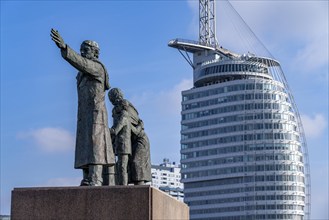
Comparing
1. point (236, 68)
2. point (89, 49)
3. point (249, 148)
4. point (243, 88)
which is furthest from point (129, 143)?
point (236, 68)

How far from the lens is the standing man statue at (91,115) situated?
1420cm

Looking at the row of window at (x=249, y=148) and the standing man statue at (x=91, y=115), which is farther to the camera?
the row of window at (x=249, y=148)

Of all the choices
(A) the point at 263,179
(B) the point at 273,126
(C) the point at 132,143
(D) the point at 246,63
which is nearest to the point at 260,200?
(A) the point at 263,179

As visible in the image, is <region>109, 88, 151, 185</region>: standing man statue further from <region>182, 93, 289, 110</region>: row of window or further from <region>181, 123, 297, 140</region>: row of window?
<region>182, 93, 289, 110</region>: row of window

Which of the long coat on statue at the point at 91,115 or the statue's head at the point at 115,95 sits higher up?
the statue's head at the point at 115,95

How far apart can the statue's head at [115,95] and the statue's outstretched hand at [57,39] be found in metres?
3.23

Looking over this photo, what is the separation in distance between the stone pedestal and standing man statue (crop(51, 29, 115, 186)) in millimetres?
430

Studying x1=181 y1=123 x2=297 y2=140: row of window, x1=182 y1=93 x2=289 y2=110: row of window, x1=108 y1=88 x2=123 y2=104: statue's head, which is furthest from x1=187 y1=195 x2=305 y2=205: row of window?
x1=108 y1=88 x2=123 y2=104: statue's head

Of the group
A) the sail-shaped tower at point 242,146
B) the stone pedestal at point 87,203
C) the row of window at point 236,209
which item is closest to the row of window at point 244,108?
the sail-shaped tower at point 242,146

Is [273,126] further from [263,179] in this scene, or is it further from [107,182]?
[107,182]

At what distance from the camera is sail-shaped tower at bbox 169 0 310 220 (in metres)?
116

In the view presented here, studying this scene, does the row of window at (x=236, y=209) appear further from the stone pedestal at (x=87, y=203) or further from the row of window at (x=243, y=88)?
the stone pedestal at (x=87, y=203)

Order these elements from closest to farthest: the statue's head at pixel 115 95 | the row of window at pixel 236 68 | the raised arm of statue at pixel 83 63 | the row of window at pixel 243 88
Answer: the raised arm of statue at pixel 83 63 → the statue's head at pixel 115 95 → the row of window at pixel 243 88 → the row of window at pixel 236 68

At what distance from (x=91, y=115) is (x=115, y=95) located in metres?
2.54
